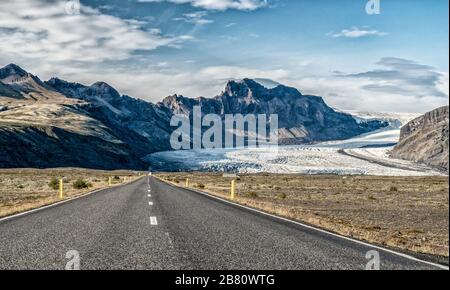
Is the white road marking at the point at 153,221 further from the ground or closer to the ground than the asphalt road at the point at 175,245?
closer to the ground

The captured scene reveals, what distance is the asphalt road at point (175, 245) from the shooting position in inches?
324

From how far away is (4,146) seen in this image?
148m

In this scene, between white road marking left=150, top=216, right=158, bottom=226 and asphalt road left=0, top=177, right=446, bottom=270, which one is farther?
white road marking left=150, top=216, right=158, bottom=226

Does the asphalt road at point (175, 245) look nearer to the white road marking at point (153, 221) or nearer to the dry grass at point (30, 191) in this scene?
the white road marking at point (153, 221)

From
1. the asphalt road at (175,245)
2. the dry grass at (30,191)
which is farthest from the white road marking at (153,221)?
the dry grass at (30,191)

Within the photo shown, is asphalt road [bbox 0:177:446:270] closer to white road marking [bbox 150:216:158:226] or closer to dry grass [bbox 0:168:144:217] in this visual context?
white road marking [bbox 150:216:158:226]

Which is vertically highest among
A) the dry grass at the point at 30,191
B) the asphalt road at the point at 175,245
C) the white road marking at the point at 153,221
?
the asphalt road at the point at 175,245

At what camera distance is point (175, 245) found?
10.0 metres

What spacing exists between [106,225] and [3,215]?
555cm

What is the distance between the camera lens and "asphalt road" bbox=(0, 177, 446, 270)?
8219 mm

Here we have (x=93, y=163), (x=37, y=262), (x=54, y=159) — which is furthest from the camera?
(x=93, y=163)

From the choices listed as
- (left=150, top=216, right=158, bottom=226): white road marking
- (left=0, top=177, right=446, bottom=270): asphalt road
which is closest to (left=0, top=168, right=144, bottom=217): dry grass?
(left=150, top=216, right=158, bottom=226): white road marking
